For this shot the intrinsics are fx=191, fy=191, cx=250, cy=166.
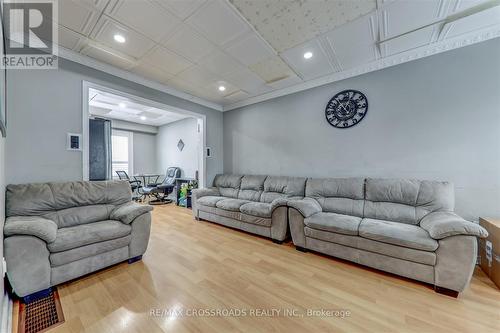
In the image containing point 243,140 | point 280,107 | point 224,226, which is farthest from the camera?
point 243,140

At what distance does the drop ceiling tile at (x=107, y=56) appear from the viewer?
258 cm

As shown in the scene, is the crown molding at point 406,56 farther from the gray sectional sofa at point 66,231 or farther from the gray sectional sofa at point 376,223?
the gray sectional sofa at point 66,231

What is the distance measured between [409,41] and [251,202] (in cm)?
324

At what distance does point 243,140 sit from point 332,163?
219 centimetres

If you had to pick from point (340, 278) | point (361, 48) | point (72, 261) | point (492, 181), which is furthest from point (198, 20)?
point (492, 181)

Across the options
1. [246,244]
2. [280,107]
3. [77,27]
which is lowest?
[246,244]

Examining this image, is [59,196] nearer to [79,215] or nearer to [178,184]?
[79,215]

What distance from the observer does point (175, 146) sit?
6926mm

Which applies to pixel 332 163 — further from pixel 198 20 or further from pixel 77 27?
pixel 77 27

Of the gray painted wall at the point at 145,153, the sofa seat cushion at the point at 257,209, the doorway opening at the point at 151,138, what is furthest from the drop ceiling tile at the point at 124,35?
the gray painted wall at the point at 145,153

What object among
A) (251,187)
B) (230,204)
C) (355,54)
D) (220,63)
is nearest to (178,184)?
(251,187)

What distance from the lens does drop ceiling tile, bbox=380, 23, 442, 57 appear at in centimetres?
227

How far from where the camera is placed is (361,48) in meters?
2.61

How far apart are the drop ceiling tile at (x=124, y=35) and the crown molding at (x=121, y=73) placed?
22.1 inches
